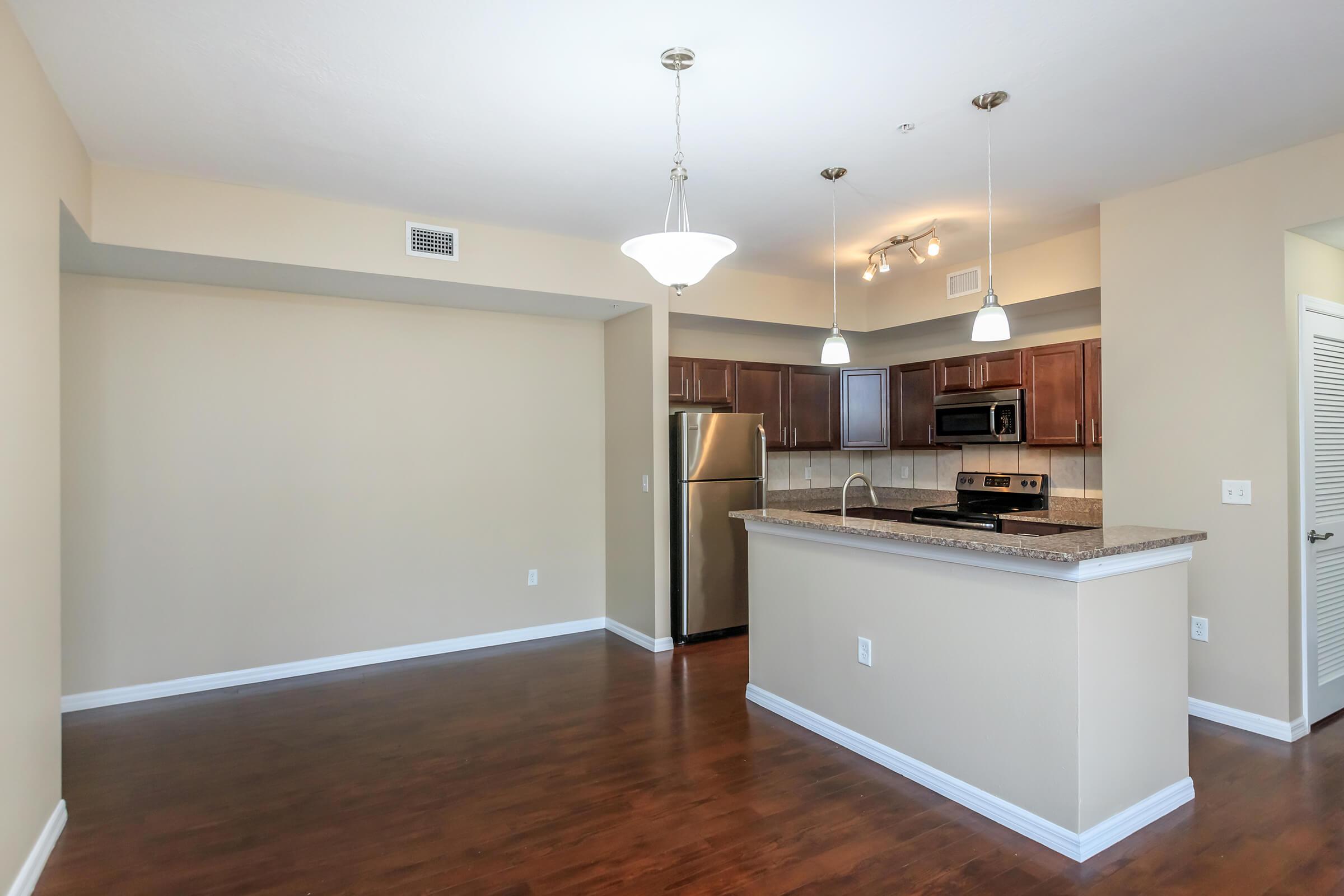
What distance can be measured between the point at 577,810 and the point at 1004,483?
3.90m

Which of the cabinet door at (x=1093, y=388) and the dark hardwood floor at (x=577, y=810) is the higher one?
the cabinet door at (x=1093, y=388)

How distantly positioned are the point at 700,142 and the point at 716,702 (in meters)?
2.77

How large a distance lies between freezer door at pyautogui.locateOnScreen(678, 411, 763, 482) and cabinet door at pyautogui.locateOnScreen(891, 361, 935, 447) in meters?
1.23

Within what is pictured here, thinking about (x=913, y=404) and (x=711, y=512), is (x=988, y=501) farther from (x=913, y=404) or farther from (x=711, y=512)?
(x=711, y=512)

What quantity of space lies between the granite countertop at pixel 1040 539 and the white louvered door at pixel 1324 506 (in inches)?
45.9

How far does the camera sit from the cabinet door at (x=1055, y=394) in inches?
174

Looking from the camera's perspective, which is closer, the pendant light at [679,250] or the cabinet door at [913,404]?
the pendant light at [679,250]

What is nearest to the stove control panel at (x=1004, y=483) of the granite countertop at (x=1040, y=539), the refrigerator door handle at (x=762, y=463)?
the refrigerator door handle at (x=762, y=463)

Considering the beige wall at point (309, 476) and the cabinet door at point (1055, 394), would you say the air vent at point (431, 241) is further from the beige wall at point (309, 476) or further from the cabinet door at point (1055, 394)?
the cabinet door at point (1055, 394)

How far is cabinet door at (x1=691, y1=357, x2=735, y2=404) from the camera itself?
532 centimetres

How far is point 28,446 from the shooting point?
2.29 m

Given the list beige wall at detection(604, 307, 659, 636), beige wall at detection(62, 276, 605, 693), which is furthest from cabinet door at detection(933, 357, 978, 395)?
beige wall at detection(62, 276, 605, 693)

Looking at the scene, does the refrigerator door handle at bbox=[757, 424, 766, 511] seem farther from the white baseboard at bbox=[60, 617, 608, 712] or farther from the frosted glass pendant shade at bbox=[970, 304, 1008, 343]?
the frosted glass pendant shade at bbox=[970, 304, 1008, 343]

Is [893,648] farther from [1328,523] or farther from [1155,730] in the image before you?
[1328,523]
